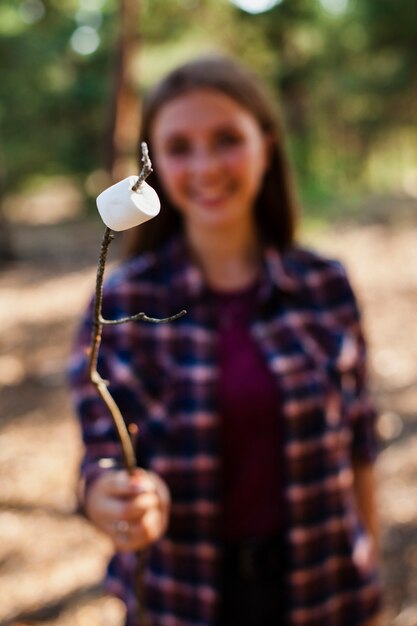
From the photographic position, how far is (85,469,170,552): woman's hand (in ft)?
3.61

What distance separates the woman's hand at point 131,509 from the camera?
1.10 metres

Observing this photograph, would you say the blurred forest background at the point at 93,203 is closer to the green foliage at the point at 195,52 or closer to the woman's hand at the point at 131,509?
the green foliage at the point at 195,52

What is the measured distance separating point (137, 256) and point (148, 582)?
2.56 ft

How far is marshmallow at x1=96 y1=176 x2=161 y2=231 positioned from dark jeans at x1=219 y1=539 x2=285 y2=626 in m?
1.24

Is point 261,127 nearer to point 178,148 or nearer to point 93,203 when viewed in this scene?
point 178,148

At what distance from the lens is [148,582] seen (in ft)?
5.14

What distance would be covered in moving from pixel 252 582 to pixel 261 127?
107cm

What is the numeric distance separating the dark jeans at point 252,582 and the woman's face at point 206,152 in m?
0.76

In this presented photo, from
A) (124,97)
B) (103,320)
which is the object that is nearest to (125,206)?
(103,320)

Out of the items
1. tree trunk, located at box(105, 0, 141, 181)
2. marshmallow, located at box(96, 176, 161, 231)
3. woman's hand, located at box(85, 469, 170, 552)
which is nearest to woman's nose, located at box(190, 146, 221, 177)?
woman's hand, located at box(85, 469, 170, 552)

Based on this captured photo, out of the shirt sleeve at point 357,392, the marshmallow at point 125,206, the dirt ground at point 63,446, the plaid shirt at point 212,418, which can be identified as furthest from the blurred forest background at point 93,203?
the marshmallow at point 125,206

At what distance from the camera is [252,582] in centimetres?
153

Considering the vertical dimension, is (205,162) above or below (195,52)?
below

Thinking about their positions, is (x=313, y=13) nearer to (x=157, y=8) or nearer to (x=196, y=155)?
(x=157, y=8)
